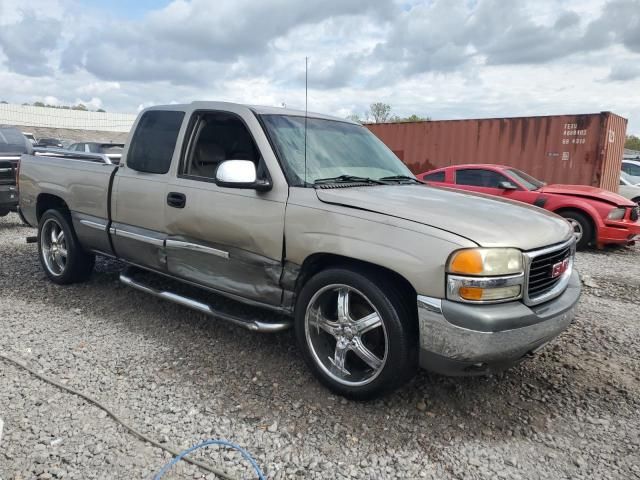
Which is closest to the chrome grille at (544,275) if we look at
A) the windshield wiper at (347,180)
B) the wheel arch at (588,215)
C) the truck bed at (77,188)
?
the windshield wiper at (347,180)

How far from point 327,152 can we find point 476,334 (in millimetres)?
1775

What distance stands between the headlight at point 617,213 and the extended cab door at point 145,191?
7.30 metres

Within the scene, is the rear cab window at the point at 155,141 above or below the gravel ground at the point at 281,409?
above

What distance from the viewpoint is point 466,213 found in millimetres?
2965

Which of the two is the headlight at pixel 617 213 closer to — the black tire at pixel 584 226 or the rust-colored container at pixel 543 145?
the black tire at pixel 584 226

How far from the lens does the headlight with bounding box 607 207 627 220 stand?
827 cm

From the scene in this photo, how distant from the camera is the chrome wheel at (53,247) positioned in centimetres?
537

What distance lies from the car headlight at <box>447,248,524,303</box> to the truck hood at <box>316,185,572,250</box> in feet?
0.23

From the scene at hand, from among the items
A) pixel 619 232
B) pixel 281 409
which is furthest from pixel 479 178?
→ pixel 281 409

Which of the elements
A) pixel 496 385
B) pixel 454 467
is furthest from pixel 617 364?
pixel 454 467

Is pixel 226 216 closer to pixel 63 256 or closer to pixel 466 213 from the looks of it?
pixel 466 213

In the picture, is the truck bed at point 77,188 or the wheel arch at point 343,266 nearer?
the wheel arch at point 343,266

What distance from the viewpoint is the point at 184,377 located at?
3.41 metres

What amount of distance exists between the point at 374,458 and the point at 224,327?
206 cm
